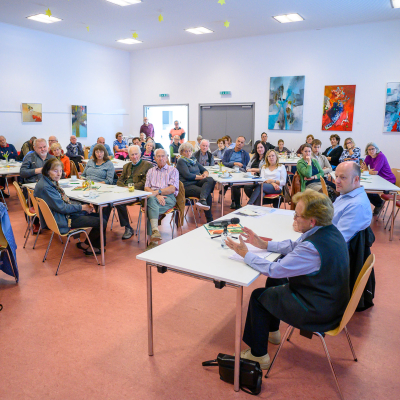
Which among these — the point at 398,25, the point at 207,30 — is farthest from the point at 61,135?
the point at 398,25

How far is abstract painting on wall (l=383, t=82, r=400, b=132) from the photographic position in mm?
9188

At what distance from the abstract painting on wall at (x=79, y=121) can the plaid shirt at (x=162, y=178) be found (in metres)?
7.54

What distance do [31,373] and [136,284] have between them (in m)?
1.44

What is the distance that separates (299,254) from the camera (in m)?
2.05

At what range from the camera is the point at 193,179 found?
19.4ft

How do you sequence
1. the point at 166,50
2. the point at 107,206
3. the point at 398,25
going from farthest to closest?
1. the point at 166,50
2. the point at 398,25
3. the point at 107,206

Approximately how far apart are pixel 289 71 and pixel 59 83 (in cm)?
686

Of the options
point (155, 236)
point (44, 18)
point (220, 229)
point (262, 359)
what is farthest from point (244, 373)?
point (44, 18)

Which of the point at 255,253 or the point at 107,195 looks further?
the point at 107,195

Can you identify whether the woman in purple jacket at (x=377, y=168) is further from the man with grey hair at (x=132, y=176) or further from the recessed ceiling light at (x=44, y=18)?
the recessed ceiling light at (x=44, y=18)

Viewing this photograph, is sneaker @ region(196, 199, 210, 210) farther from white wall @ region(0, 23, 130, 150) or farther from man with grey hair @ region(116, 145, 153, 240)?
white wall @ region(0, 23, 130, 150)

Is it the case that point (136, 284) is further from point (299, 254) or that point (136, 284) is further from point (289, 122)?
point (289, 122)

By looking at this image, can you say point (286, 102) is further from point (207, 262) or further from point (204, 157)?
point (207, 262)

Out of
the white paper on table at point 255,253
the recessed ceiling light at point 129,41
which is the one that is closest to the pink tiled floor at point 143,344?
the white paper on table at point 255,253
